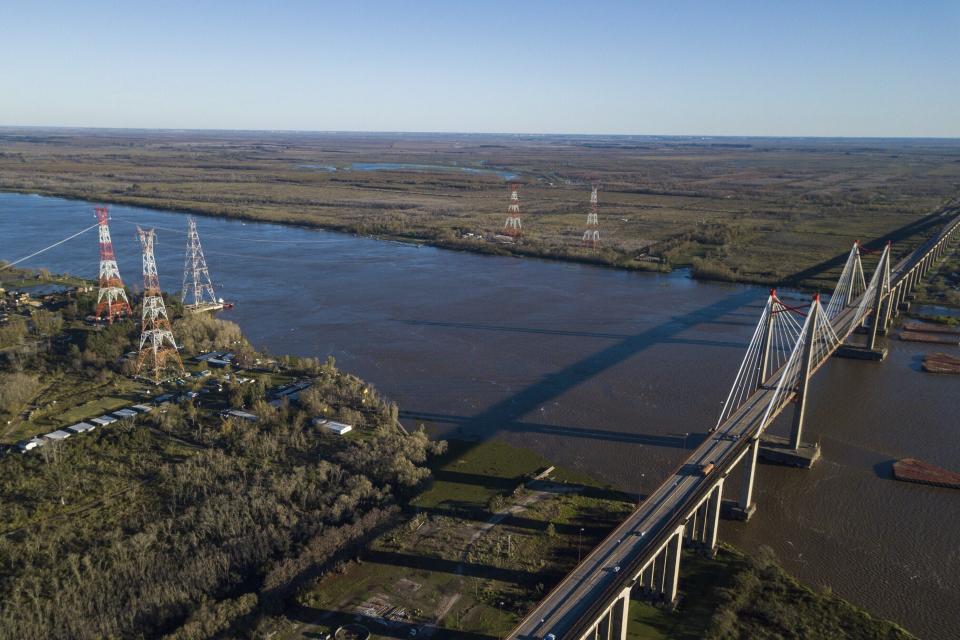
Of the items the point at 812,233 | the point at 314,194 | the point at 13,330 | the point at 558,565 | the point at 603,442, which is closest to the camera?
the point at 558,565

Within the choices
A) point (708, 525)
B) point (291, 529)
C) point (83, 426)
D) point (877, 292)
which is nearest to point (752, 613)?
point (708, 525)

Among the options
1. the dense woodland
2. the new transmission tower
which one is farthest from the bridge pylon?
the new transmission tower

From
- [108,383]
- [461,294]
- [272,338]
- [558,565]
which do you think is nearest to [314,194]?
[461,294]

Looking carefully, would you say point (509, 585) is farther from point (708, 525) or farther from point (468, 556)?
point (708, 525)

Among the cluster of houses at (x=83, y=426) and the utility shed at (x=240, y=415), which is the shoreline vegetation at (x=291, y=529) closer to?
the utility shed at (x=240, y=415)

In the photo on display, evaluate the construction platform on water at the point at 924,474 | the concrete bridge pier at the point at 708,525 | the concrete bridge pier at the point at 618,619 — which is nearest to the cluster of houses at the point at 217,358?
the concrete bridge pier at the point at 708,525

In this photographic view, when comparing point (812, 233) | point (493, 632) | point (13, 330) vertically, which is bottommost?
point (493, 632)

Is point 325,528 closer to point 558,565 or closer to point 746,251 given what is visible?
point 558,565
